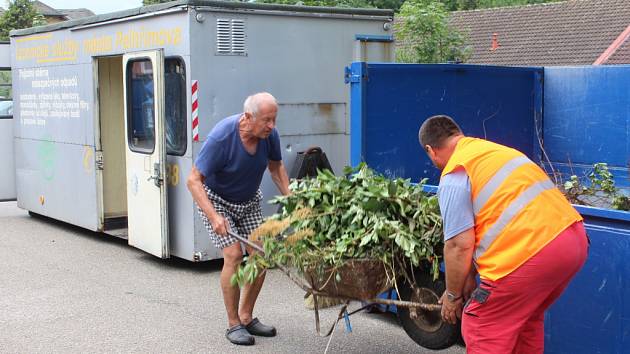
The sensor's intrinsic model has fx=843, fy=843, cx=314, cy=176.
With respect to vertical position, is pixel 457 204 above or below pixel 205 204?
above

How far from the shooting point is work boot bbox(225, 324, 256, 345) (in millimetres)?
5820

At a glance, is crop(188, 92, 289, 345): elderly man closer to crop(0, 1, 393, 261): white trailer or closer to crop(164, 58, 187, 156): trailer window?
crop(0, 1, 393, 261): white trailer

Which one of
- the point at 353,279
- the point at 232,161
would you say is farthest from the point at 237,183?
the point at 353,279

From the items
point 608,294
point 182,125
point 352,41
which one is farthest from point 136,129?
point 608,294

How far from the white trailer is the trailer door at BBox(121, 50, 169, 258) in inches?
0.5

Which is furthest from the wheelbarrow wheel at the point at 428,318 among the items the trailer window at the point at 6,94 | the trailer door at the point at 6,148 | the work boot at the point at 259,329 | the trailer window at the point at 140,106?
the trailer window at the point at 6,94

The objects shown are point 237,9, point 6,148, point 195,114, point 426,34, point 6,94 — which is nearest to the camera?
point 195,114

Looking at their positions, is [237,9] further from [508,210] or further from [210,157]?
[508,210]

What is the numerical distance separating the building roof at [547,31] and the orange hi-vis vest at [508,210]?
23.2m

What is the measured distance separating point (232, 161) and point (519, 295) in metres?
2.54

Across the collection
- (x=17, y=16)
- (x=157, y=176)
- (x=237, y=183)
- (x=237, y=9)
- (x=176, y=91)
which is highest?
(x=17, y=16)

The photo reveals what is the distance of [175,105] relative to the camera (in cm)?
804

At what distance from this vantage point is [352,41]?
8688 mm

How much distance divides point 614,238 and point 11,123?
955cm
